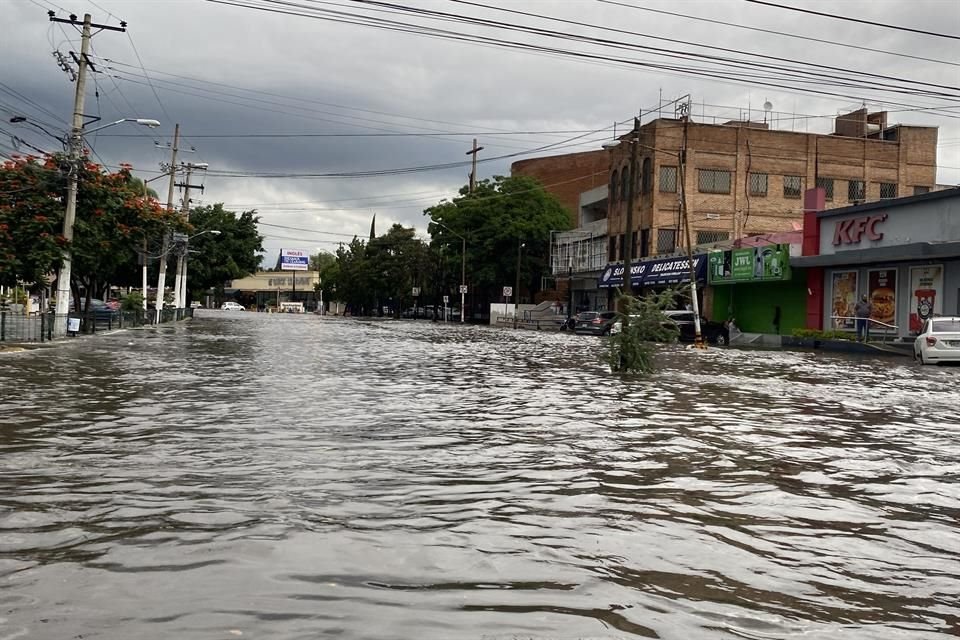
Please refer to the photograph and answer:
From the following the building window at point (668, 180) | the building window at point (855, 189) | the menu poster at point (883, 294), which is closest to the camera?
the menu poster at point (883, 294)

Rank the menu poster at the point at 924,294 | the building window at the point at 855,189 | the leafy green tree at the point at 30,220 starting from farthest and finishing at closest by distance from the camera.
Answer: the building window at the point at 855,189 → the menu poster at the point at 924,294 → the leafy green tree at the point at 30,220

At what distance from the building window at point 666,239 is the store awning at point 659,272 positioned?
2367mm

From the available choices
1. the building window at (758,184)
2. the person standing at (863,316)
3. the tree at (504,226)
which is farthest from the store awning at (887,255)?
the tree at (504,226)

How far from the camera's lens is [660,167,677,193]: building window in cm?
6203

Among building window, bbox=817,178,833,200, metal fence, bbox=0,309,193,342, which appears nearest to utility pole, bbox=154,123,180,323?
metal fence, bbox=0,309,193,342

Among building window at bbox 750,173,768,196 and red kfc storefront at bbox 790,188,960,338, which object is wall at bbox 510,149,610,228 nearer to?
building window at bbox 750,173,768,196

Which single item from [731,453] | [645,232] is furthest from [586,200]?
[731,453]

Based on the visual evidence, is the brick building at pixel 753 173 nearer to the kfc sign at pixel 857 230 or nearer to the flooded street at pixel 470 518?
the kfc sign at pixel 857 230

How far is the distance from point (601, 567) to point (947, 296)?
113 feet

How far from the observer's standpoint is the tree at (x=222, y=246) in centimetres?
8200

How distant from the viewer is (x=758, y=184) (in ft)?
208

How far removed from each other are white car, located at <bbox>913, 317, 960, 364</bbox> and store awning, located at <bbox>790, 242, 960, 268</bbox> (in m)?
5.28

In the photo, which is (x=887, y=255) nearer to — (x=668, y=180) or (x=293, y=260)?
(x=668, y=180)

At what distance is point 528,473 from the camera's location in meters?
8.70
